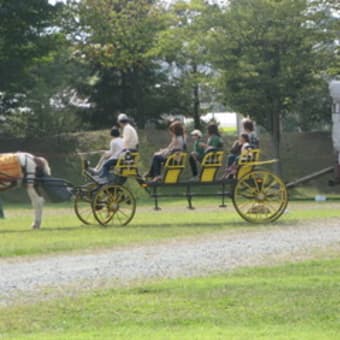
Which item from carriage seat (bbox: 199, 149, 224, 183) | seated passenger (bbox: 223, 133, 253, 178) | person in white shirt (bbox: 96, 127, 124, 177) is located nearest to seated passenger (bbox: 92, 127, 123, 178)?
person in white shirt (bbox: 96, 127, 124, 177)

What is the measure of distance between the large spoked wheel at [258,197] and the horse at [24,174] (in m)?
3.79

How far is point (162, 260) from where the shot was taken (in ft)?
43.8

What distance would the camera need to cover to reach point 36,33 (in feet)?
115

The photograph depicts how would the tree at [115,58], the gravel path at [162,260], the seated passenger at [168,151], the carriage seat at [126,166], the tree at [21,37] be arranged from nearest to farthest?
1. the gravel path at [162,260]
2. the carriage seat at [126,166]
3. the seated passenger at [168,151]
4. the tree at [21,37]
5. the tree at [115,58]

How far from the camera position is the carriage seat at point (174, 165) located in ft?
62.8

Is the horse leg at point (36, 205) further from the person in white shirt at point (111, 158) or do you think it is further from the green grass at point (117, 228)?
the person in white shirt at point (111, 158)

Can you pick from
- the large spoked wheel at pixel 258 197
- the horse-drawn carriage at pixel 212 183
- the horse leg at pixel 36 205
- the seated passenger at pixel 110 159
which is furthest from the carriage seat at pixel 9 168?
the large spoked wheel at pixel 258 197

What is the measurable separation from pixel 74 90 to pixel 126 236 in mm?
26999

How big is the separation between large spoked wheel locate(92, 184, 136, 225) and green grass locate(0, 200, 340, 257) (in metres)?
Result: 0.35

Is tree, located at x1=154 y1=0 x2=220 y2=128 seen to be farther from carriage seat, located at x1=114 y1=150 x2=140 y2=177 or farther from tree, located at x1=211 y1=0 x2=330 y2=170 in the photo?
carriage seat, located at x1=114 y1=150 x2=140 y2=177

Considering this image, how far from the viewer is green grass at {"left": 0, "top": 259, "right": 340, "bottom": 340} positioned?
8.54 metres

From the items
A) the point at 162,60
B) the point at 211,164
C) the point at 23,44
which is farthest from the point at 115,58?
the point at 211,164

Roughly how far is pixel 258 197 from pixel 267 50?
17.2m

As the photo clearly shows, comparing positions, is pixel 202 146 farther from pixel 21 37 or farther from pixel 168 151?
pixel 21 37
